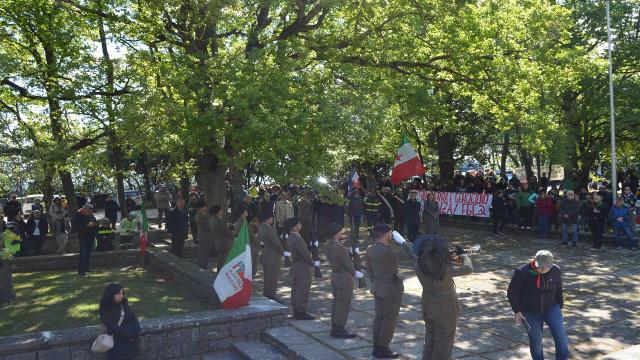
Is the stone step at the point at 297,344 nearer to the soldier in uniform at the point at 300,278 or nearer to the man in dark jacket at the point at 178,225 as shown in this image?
the soldier in uniform at the point at 300,278

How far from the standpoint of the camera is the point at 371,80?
15.4 meters

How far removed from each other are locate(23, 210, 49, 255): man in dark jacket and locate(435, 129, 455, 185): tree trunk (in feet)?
54.8

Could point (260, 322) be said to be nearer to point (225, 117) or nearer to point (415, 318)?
point (415, 318)

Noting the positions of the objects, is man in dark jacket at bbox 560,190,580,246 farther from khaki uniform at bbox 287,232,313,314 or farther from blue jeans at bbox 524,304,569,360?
blue jeans at bbox 524,304,569,360

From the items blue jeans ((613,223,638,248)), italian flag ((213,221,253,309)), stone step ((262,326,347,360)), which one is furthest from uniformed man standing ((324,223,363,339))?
blue jeans ((613,223,638,248))

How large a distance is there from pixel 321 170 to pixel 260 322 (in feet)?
15.1

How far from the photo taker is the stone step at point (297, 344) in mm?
7258

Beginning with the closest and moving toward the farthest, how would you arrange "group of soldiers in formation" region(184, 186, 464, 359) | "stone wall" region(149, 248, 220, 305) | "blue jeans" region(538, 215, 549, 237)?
"group of soldiers in formation" region(184, 186, 464, 359), "stone wall" region(149, 248, 220, 305), "blue jeans" region(538, 215, 549, 237)

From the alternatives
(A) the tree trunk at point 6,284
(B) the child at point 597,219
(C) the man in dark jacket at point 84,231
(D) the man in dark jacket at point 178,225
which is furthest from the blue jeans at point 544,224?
(A) the tree trunk at point 6,284

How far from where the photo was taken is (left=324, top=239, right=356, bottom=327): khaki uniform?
26.4 ft

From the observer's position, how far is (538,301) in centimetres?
643

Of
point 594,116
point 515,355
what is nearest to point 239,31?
point 515,355

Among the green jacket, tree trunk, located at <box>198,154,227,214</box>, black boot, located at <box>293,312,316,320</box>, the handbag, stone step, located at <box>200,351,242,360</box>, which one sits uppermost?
tree trunk, located at <box>198,154,227,214</box>

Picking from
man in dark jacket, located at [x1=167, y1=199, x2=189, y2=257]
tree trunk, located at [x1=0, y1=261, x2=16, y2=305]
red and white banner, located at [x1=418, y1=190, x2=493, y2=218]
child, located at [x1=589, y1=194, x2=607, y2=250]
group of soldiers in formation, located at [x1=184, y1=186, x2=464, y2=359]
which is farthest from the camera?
red and white banner, located at [x1=418, y1=190, x2=493, y2=218]
